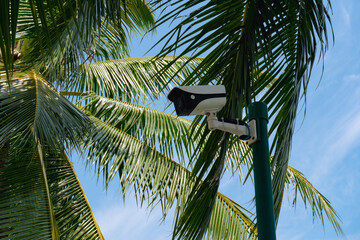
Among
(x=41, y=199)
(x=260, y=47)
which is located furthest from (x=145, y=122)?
(x=260, y=47)

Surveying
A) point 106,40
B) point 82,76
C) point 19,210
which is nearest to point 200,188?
point 19,210

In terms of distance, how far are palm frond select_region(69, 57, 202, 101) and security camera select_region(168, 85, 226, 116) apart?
5.96 metres

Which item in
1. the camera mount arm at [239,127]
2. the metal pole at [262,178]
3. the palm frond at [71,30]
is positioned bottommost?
the metal pole at [262,178]

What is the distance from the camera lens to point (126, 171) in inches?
319

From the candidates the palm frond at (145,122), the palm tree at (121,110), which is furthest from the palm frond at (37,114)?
the palm frond at (145,122)

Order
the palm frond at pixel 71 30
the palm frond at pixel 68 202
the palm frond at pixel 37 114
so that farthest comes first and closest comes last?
1. the palm frond at pixel 68 202
2. the palm frond at pixel 37 114
3. the palm frond at pixel 71 30

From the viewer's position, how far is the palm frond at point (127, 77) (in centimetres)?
942

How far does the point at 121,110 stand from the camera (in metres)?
8.98

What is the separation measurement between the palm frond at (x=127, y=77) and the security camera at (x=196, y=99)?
19.6 ft

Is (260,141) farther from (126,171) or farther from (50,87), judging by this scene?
(126,171)

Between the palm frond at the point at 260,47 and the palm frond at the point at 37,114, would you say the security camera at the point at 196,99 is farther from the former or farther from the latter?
the palm frond at the point at 37,114

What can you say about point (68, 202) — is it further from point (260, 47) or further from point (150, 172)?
point (260, 47)

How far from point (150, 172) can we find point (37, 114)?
2458mm

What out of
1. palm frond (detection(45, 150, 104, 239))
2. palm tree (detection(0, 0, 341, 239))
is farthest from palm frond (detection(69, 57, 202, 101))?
palm frond (detection(45, 150, 104, 239))
